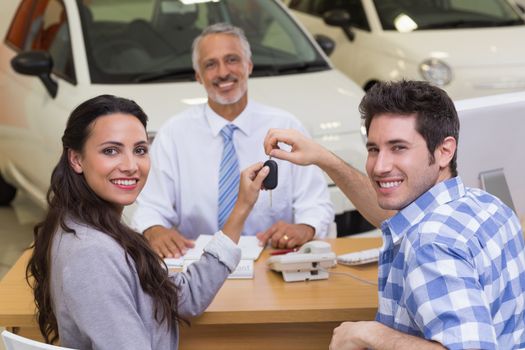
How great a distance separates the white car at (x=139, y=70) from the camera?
19.7 feet

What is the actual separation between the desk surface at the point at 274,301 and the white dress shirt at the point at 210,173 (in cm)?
87

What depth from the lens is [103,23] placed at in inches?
254

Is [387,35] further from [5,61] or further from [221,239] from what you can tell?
[221,239]

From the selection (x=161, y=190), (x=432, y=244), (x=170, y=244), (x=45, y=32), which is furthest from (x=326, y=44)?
(x=432, y=244)

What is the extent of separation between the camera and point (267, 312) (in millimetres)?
3430

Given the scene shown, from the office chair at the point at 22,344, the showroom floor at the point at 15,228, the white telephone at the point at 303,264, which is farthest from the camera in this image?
the showroom floor at the point at 15,228

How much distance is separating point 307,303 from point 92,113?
907 mm

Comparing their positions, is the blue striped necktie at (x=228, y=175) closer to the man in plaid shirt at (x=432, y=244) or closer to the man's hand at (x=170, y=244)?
the man's hand at (x=170, y=244)

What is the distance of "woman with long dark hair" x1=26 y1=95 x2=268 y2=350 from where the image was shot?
288cm

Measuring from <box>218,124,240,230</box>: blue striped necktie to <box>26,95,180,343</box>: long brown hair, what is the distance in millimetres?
1467

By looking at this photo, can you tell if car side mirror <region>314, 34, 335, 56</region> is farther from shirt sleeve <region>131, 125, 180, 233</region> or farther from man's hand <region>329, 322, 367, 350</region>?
man's hand <region>329, 322, 367, 350</region>

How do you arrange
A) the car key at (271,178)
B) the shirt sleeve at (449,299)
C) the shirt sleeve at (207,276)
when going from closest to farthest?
the shirt sleeve at (449,299) → the shirt sleeve at (207,276) → the car key at (271,178)

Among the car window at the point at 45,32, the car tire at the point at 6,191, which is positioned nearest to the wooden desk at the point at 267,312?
the car window at the point at 45,32

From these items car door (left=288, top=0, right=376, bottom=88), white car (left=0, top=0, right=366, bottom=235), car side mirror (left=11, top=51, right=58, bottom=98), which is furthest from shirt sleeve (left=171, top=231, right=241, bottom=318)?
car door (left=288, top=0, right=376, bottom=88)
